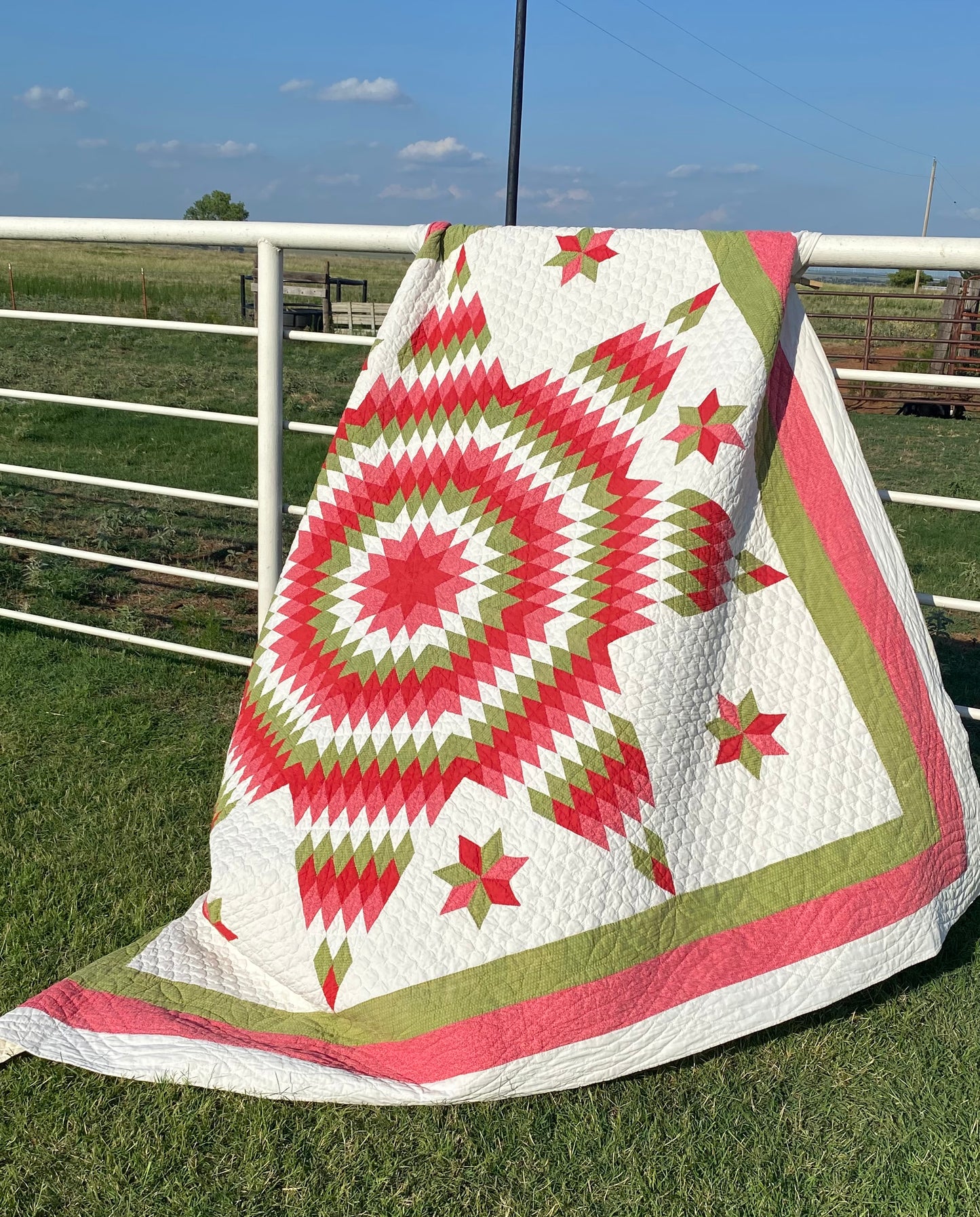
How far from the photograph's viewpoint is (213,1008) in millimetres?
1628

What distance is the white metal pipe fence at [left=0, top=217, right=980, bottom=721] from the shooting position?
1.86 metres

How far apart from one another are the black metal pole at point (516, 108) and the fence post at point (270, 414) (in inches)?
330

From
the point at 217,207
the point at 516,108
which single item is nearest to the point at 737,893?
the point at 516,108

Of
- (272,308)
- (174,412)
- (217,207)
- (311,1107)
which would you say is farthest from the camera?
(217,207)

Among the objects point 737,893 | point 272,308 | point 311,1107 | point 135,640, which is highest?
point 272,308

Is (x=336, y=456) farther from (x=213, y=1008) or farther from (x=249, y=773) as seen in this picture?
(x=213, y=1008)

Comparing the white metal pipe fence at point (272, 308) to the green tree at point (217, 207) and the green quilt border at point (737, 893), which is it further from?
the green tree at point (217, 207)

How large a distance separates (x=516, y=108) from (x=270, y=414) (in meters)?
8.90

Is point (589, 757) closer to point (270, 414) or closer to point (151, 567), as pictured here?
point (270, 414)

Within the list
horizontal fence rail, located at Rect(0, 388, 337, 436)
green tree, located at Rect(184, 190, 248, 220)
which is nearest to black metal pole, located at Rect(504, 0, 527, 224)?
horizontal fence rail, located at Rect(0, 388, 337, 436)

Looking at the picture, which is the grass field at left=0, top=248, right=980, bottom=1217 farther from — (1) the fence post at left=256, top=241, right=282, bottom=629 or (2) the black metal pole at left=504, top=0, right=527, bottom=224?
(2) the black metal pole at left=504, top=0, right=527, bottom=224

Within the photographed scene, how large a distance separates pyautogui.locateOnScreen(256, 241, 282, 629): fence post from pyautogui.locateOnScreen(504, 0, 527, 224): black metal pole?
8389 millimetres

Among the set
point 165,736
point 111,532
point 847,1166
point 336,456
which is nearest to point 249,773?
point 336,456

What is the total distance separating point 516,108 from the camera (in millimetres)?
10227
